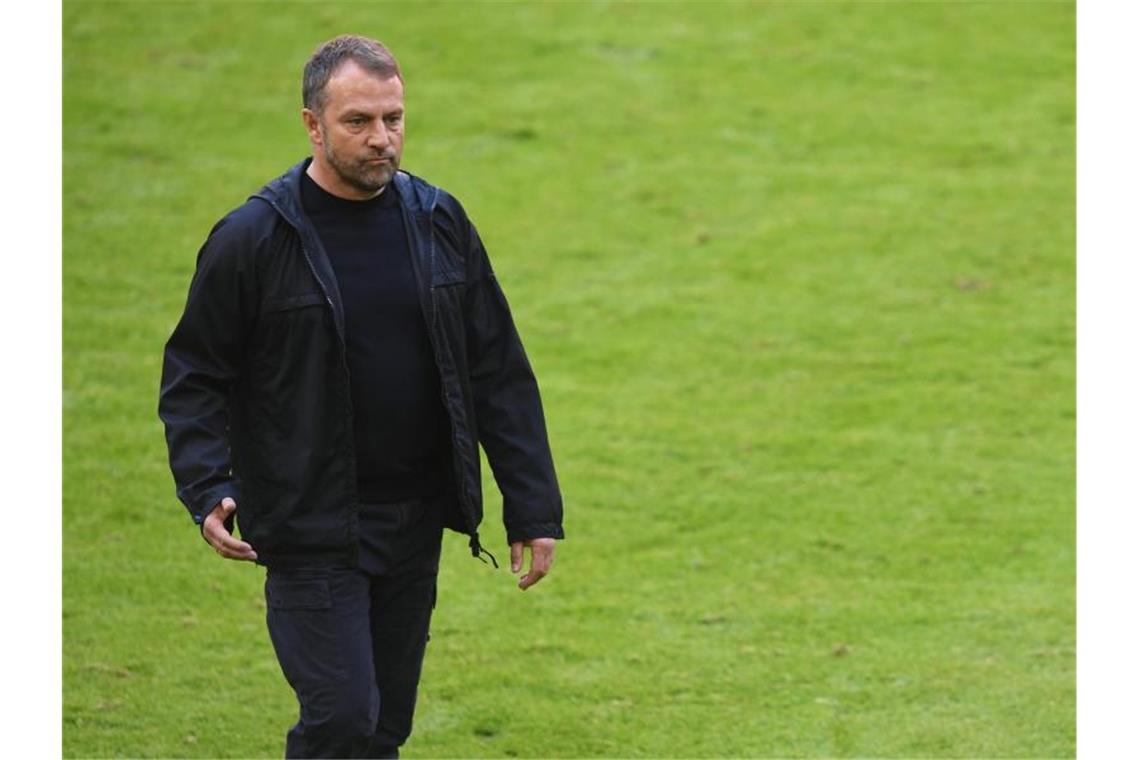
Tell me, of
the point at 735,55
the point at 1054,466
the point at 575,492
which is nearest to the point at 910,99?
the point at 735,55

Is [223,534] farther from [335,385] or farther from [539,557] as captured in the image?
[539,557]

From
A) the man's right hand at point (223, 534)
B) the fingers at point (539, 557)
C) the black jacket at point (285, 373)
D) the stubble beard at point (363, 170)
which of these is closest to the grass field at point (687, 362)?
the fingers at point (539, 557)

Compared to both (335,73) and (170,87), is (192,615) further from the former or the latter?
(170,87)

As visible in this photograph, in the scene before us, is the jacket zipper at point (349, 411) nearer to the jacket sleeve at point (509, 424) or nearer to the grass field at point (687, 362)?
the jacket sleeve at point (509, 424)

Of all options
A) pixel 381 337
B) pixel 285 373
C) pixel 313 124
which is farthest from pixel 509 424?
pixel 313 124

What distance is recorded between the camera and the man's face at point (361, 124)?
11.9ft

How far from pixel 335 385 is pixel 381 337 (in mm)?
144

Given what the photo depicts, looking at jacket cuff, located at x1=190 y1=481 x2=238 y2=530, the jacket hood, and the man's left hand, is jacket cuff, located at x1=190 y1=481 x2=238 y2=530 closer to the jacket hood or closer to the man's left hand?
the jacket hood

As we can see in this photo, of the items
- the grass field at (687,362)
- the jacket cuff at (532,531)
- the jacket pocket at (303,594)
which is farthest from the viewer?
the grass field at (687,362)

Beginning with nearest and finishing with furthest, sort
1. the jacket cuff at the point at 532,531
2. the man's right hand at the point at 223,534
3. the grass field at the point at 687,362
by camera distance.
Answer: the man's right hand at the point at 223,534 → the jacket cuff at the point at 532,531 → the grass field at the point at 687,362

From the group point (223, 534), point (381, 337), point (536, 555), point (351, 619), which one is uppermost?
point (381, 337)

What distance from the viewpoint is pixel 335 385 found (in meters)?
3.71

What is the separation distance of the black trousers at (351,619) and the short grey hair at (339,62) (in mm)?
886

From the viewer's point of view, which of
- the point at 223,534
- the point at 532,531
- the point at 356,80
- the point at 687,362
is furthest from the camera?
the point at 687,362
